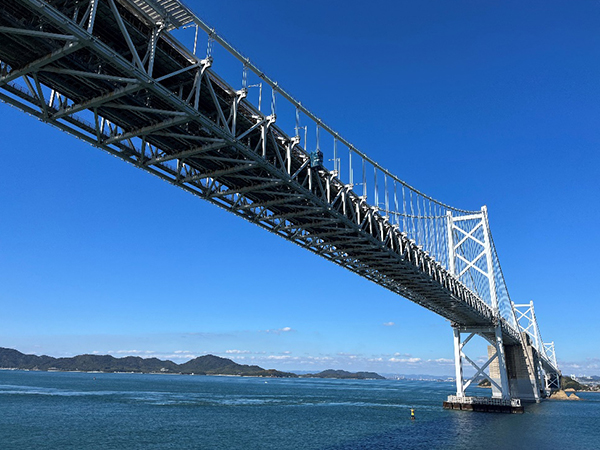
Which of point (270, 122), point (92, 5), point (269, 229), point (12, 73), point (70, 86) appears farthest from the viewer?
point (269, 229)

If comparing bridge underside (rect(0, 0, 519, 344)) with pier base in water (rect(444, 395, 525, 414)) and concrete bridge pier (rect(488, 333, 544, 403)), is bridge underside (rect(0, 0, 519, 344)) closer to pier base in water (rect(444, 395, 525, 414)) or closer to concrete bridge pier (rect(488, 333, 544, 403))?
pier base in water (rect(444, 395, 525, 414))

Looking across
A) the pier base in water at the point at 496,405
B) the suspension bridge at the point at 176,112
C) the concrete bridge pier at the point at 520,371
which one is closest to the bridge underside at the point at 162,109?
the suspension bridge at the point at 176,112

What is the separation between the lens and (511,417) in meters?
52.0

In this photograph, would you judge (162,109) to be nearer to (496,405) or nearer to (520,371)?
(496,405)

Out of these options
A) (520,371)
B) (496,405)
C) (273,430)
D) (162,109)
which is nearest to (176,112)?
(162,109)

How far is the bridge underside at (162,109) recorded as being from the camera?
12875 millimetres

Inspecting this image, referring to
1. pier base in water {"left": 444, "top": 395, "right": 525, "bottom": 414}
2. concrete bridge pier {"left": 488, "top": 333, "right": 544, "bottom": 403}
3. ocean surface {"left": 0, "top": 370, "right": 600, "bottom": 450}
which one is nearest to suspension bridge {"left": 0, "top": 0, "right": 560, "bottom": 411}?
ocean surface {"left": 0, "top": 370, "right": 600, "bottom": 450}

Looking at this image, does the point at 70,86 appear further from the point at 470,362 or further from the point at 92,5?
the point at 470,362

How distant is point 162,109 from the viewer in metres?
17.0

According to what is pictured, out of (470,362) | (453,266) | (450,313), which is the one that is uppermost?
(453,266)

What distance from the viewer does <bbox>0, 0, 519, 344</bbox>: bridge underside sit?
12.9 meters

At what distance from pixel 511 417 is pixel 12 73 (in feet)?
183

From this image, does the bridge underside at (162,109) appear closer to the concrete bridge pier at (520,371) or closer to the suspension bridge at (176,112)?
the suspension bridge at (176,112)

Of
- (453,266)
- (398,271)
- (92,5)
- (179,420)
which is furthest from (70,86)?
(453,266)
